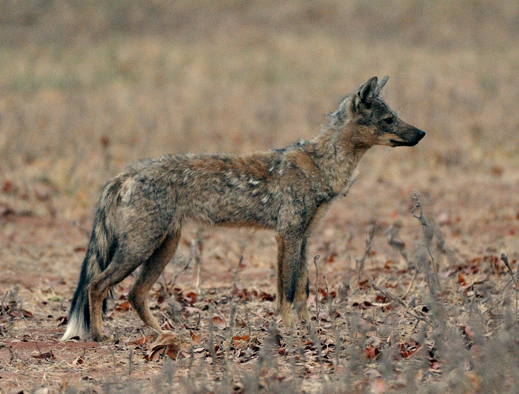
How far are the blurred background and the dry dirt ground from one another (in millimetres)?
1850

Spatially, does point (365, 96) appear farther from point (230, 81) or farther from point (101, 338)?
point (230, 81)

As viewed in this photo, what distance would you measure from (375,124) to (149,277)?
2.67 metres

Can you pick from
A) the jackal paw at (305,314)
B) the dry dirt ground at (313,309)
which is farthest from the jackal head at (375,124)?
the jackal paw at (305,314)

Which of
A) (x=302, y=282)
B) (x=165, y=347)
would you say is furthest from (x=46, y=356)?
(x=302, y=282)

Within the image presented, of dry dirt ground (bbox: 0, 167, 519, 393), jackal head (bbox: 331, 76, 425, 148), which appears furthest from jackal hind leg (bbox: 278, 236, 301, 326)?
jackal head (bbox: 331, 76, 425, 148)

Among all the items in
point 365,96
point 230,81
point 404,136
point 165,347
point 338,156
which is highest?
point 230,81

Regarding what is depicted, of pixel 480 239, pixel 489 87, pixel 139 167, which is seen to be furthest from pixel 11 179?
pixel 489 87

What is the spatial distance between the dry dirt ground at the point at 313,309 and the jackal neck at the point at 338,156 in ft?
2.95

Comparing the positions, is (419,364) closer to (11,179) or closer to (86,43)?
(11,179)

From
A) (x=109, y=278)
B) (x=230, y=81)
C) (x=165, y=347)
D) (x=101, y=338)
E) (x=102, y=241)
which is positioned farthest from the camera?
(x=230, y=81)

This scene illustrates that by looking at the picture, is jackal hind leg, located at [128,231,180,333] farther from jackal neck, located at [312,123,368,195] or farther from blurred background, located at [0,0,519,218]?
blurred background, located at [0,0,519,218]

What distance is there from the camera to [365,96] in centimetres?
722

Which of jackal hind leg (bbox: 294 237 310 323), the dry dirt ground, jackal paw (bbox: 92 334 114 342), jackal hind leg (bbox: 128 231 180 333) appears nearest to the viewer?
the dry dirt ground

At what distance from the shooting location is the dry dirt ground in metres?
4.64
